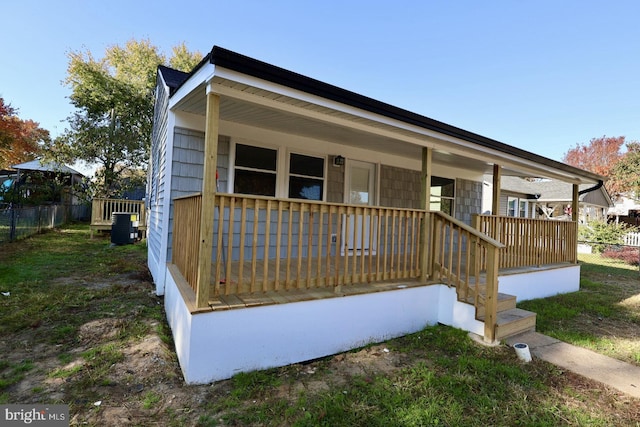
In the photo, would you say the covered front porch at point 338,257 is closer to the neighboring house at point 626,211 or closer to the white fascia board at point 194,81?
the white fascia board at point 194,81

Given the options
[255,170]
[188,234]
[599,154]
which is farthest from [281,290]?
[599,154]

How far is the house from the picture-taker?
2902 millimetres

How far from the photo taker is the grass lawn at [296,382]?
2393 mm

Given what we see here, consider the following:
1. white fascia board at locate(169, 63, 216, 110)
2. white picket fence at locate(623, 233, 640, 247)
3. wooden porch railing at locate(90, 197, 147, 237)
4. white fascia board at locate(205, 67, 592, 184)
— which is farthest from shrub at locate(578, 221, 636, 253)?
wooden porch railing at locate(90, 197, 147, 237)

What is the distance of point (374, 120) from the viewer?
389cm

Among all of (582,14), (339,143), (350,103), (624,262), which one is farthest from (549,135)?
(350,103)

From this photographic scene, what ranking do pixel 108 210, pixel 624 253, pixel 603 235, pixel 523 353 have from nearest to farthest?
pixel 523 353, pixel 108 210, pixel 624 253, pixel 603 235

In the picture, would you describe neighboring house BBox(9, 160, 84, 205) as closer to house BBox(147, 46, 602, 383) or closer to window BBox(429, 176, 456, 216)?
house BBox(147, 46, 602, 383)

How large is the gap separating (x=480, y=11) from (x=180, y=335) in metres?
12.6

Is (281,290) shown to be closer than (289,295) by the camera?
No

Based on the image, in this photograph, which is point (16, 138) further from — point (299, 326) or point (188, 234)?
point (299, 326)

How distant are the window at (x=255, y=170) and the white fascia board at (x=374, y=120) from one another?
6.61ft

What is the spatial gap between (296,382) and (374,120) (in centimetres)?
288

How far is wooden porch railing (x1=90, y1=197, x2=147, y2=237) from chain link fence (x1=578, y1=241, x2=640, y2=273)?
58.0 feet
